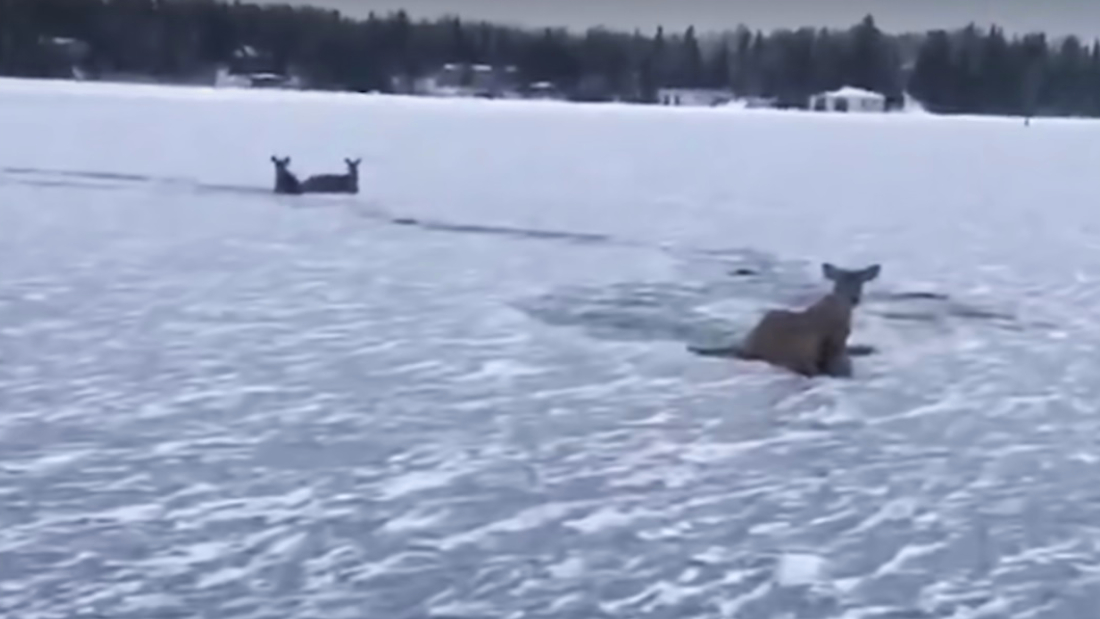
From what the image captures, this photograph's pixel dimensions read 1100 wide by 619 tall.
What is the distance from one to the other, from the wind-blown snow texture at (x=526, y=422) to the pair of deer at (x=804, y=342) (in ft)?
0.58

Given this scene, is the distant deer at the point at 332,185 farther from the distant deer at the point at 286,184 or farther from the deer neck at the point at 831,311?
the deer neck at the point at 831,311

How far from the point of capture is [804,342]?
8758 mm

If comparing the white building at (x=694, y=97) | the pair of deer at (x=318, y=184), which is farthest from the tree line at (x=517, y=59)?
the pair of deer at (x=318, y=184)

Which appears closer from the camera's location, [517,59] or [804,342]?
[804,342]

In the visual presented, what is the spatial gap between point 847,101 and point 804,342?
83.3 metres

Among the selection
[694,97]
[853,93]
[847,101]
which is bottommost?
[847,101]

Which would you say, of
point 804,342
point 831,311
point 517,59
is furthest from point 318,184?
point 517,59

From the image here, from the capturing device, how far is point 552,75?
8488cm

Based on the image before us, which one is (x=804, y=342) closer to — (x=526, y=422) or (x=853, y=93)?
(x=526, y=422)

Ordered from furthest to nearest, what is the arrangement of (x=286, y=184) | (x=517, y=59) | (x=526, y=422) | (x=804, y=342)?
(x=517, y=59) → (x=286, y=184) → (x=804, y=342) → (x=526, y=422)

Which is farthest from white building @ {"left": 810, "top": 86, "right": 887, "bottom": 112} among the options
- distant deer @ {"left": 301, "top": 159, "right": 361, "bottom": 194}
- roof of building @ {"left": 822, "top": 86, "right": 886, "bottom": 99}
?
distant deer @ {"left": 301, "top": 159, "right": 361, "bottom": 194}

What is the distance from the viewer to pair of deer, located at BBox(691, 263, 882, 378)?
8.74 metres

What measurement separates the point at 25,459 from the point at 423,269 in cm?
646

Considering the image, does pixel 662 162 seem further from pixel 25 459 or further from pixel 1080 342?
pixel 25 459
